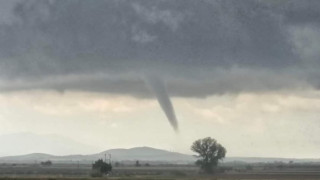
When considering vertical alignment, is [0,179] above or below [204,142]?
below

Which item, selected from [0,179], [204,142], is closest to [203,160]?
[204,142]

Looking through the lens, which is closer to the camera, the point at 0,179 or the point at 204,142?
the point at 0,179

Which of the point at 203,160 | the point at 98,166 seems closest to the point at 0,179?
the point at 98,166

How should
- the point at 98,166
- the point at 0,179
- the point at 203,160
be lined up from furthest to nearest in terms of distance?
the point at 203,160 < the point at 98,166 < the point at 0,179

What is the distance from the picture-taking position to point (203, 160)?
19875 centimetres

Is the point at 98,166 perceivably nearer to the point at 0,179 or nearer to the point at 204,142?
the point at 204,142

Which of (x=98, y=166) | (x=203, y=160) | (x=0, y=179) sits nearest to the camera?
(x=0, y=179)

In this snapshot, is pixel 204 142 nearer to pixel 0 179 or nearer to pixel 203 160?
pixel 203 160

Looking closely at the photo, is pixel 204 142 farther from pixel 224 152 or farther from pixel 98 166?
pixel 98 166

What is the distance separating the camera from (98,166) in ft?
560

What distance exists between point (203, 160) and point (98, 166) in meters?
48.8

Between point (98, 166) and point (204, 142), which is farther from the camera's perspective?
point (204, 142)

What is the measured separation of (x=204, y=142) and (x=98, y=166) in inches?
1966

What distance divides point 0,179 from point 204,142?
106 meters
